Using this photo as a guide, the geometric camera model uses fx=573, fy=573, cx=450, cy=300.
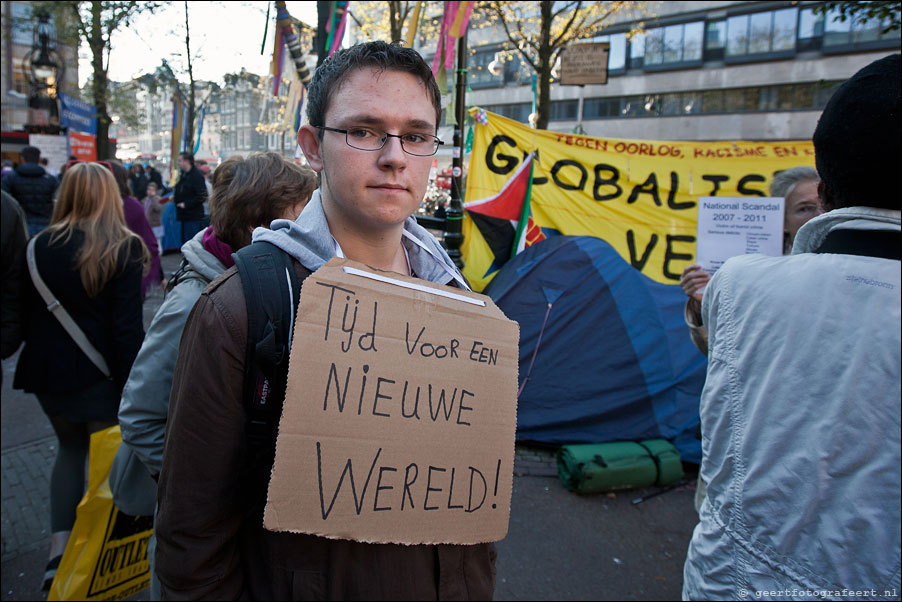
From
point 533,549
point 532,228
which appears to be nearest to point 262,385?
point 533,549

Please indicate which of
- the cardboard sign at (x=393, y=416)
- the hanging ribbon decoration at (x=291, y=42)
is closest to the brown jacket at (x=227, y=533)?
the cardboard sign at (x=393, y=416)

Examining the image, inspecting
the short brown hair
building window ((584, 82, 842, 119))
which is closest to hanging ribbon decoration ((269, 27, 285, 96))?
the short brown hair

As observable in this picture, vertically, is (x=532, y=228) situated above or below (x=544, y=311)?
above

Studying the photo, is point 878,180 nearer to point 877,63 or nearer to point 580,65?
point 877,63

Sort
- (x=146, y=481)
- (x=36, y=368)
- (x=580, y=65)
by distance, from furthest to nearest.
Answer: (x=580, y=65) → (x=36, y=368) → (x=146, y=481)

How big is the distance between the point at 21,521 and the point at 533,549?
2.92 m

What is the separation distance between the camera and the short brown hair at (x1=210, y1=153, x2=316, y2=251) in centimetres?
210

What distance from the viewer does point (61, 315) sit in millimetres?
2645

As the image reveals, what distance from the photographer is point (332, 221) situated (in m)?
1.46

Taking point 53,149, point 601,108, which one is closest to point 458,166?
point 53,149

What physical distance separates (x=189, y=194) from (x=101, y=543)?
9769 mm

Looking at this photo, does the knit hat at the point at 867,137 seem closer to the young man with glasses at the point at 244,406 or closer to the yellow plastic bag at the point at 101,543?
the young man with glasses at the point at 244,406

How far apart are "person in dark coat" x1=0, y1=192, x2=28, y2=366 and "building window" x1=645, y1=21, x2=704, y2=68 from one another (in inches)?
1346

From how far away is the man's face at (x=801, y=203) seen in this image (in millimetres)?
2855
